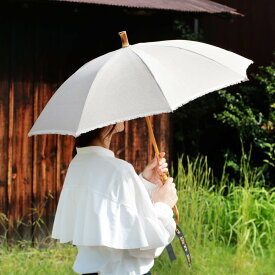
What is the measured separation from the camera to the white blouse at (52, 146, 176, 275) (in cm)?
281

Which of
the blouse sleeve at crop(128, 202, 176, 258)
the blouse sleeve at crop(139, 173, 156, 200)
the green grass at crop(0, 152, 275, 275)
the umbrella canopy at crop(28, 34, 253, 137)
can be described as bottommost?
the green grass at crop(0, 152, 275, 275)

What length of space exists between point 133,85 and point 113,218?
0.61 metres

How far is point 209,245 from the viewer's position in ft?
19.4

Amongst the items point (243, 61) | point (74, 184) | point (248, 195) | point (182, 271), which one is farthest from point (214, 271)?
point (74, 184)

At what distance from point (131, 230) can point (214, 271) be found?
2774 millimetres

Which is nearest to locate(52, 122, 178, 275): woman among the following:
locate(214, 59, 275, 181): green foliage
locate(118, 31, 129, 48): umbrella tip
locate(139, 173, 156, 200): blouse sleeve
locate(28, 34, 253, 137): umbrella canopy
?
locate(28, 34, 253, 137): umbrella canopy

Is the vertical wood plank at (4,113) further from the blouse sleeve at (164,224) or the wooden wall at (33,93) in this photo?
the blouse sleeve at (164,224)

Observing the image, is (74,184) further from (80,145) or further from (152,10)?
(152,10)

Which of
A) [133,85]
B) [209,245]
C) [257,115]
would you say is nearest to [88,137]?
[133,85]

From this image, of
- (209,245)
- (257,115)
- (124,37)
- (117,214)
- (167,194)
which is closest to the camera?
(117,214)

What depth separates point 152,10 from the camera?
20.9 ft

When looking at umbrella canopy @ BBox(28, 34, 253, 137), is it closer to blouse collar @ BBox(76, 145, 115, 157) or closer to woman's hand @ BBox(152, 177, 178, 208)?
blouse collar @ BBox(76, 145, 115, 157)

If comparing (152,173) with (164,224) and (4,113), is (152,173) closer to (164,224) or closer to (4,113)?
(164,224)

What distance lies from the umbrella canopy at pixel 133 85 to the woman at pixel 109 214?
0.14m
